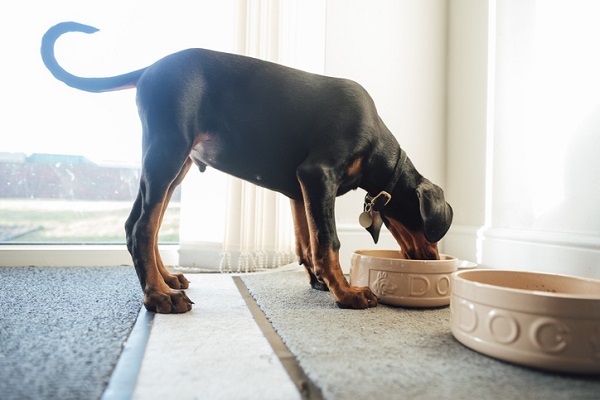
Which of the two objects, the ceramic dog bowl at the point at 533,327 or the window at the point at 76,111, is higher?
the window at the point at 76,111

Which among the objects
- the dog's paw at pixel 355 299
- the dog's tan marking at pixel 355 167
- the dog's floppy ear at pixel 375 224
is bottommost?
the dog's paw at pixel 355 299

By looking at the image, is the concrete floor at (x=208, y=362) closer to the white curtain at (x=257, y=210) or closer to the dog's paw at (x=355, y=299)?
the dog's paw at (x=355, y=299)

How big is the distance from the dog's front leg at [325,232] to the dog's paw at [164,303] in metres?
0.37

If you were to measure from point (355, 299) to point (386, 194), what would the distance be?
1.10 feet

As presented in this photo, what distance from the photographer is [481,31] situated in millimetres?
2014

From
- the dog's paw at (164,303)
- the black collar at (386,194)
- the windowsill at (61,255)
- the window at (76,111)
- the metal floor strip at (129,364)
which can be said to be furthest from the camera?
the window at (76,111)

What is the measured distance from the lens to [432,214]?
1.24 m

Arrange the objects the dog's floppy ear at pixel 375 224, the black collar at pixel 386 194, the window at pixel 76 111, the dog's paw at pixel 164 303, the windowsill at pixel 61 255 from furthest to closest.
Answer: the window at pixel 76 111, the windowsill at pixel 61 255, the dog's floppy ear at pixel 375 224, the black collar at pixel 386 194, the dog's paw at pixel 164 303

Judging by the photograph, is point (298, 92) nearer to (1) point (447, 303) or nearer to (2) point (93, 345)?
(1) point (447, 303)

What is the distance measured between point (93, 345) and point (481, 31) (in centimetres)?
200

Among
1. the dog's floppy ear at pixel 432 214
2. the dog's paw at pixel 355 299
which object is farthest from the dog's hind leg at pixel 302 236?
the dog's floppy ear at pixel 432 214

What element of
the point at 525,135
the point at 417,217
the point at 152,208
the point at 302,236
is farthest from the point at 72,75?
the point at 525,135

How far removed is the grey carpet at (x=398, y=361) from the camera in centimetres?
65

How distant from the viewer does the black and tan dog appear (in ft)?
3.87
